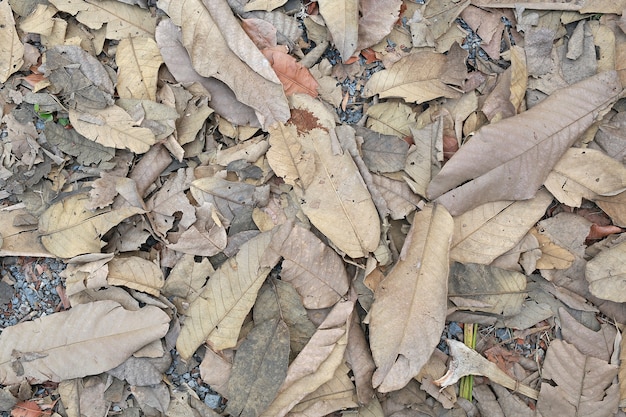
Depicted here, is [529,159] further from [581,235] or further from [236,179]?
[236,179]

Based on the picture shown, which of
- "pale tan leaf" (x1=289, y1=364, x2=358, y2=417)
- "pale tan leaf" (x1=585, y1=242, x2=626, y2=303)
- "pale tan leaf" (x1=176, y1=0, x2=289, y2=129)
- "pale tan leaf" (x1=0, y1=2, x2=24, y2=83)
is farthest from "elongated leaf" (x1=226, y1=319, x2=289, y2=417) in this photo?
"pale tan leaf" (x1=0, y1=2, x2=24, y2=83)

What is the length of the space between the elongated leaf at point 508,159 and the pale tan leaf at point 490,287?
0.67 ft

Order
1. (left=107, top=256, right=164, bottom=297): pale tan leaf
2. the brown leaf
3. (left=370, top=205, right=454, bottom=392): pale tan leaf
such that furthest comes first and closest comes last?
the brown leaf < (left=107, top=256, right=164, bottom=297): pale tan leaf < (left=370, top=205, right=454, bottom=392): pale tan leaf

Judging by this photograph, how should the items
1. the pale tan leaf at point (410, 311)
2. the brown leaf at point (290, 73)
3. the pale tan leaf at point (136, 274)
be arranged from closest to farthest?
the pale tan leaf at point (410, 311) < the pale tan leaf at point (136, 274) < the brown leaf at point (290, 73)

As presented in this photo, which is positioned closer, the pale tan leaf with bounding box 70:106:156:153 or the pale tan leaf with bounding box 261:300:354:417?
the pale tan leaf with bounding box 261:300:354:417

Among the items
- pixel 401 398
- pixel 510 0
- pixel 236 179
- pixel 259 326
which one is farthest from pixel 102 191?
pixel 510 0

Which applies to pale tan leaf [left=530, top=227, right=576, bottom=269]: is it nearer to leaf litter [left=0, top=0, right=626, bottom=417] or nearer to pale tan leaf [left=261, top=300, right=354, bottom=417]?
leaf litter [left=0, top=0, right=626, bottom=417]

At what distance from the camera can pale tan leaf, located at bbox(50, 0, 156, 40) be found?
1.99 meters

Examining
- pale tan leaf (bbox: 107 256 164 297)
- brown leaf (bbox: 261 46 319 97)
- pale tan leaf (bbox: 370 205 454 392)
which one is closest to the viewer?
pale tan leaf (bbox: 370 205 454 392)

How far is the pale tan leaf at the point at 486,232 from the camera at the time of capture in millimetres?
1851

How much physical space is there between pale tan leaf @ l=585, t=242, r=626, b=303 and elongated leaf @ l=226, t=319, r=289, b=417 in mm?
1020

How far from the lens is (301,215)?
1859 millimetres

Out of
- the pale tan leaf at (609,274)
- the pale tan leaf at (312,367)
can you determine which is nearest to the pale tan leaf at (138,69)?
the pale tan leaf at (312,367)

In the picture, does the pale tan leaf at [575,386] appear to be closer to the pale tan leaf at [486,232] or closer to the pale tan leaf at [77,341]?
the pale tan leaf at [486,232]
